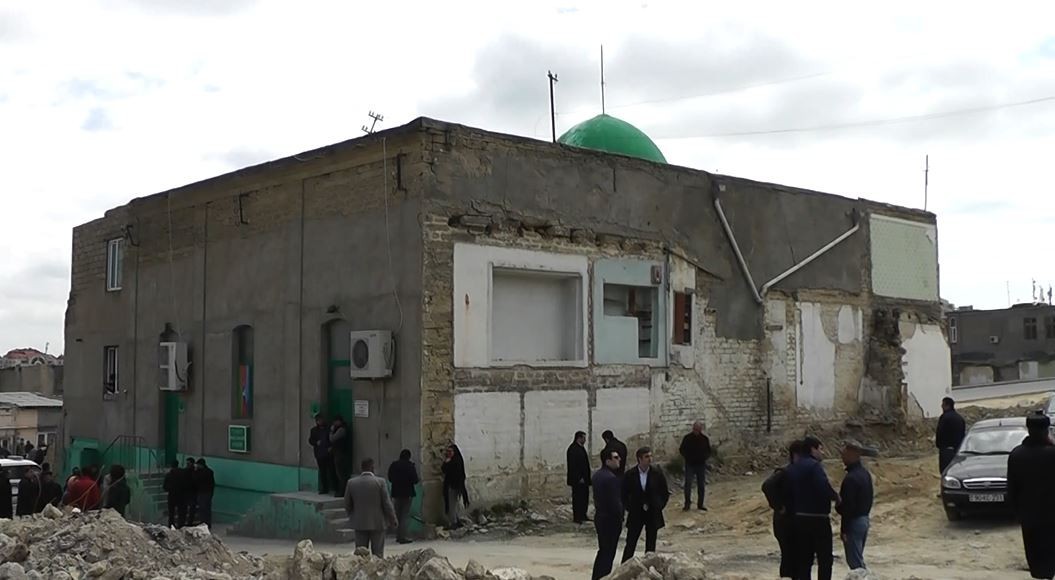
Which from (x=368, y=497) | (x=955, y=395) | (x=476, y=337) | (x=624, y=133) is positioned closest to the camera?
(x=368, y=497)

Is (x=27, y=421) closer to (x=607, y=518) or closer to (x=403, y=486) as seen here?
(x=403, y=486)

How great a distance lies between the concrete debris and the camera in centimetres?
911

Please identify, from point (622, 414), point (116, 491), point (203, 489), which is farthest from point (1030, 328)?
point (116, 491)

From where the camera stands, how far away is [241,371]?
21453 millimetres

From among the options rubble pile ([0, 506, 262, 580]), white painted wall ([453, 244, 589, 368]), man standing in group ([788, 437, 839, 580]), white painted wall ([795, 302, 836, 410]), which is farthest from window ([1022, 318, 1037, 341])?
rubble pile ([0, 506, 262, 580])

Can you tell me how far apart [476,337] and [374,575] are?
7538 millimetres

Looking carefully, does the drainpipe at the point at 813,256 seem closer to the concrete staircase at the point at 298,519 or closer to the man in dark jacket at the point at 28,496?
the concrete staircase at the point at 298,519

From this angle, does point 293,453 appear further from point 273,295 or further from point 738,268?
point 738,268

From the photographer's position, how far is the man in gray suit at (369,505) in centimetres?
1230

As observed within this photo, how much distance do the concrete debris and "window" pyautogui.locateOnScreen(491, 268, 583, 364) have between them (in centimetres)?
878

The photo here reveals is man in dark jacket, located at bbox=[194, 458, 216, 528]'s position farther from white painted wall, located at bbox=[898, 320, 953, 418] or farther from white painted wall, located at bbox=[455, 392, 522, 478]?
white painted wall, located at bbox=[898, 320, 953, 418]

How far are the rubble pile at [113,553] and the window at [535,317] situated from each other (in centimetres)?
690

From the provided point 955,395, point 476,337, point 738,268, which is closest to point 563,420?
point 476,337

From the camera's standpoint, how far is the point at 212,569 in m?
11.5
